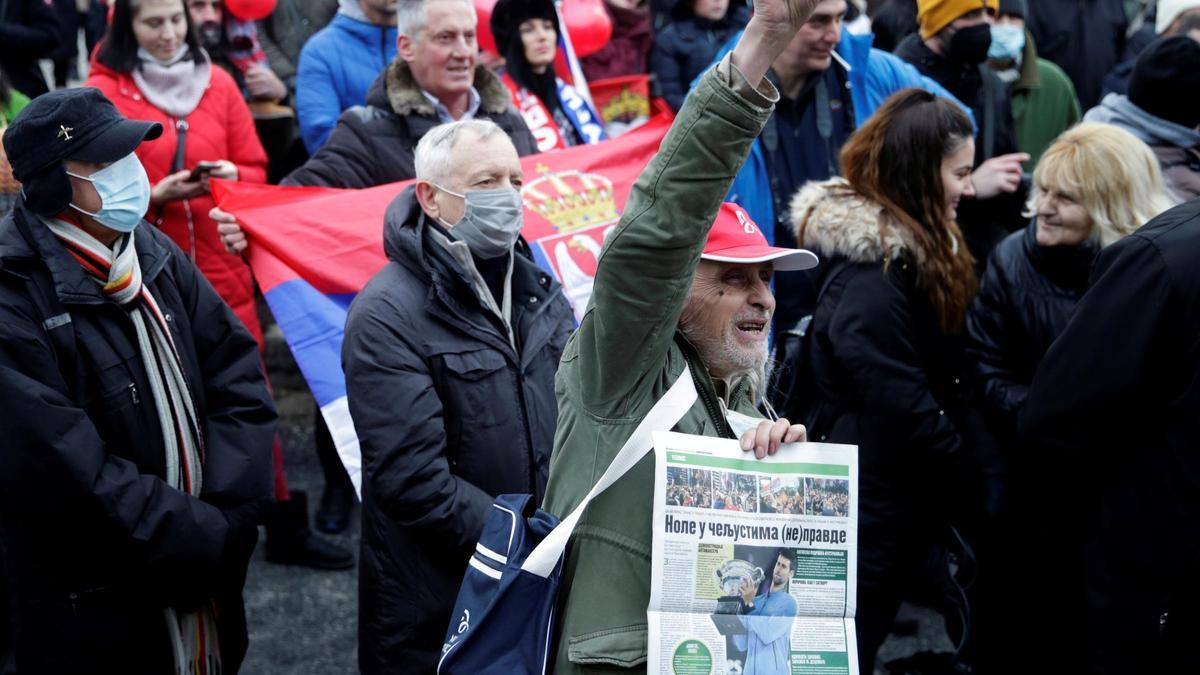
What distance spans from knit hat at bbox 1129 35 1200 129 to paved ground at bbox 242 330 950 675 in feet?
7.63

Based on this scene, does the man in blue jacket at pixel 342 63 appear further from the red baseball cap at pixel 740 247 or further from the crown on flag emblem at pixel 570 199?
the red baseball cap at pixel 740 247

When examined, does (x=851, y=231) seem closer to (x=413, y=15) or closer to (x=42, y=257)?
(x=413, y=15)

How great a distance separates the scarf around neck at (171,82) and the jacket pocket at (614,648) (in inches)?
150

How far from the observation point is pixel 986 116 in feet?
19.8

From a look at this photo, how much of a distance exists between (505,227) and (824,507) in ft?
5.20

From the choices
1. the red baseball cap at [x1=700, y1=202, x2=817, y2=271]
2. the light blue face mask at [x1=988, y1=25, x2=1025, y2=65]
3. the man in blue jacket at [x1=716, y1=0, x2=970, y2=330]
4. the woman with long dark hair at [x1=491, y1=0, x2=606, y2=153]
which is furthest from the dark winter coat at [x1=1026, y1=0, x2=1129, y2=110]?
the red baseball cap at [x1=700, y1=202, x2=817, y2=271]

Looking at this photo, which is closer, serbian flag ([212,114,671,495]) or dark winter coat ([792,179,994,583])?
dark winter coat ([792,179,994,583])

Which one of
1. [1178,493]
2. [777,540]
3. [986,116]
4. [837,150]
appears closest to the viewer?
[777,540]

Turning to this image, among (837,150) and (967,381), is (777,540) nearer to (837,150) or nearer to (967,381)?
(967,381)

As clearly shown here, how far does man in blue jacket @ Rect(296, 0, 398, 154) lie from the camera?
585 cm

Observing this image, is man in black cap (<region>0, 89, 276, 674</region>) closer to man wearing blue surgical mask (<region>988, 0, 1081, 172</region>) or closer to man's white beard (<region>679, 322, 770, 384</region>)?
man's white beard (<region>679, 322, 770, 384</region>)

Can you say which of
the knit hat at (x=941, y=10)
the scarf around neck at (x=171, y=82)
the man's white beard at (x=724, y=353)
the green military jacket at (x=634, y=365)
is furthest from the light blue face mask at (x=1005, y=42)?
the green military jacket at (x=634, y=365)

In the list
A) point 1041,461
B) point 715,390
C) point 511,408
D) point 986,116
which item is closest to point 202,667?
point 511,408

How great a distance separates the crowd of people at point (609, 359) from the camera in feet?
7.96
